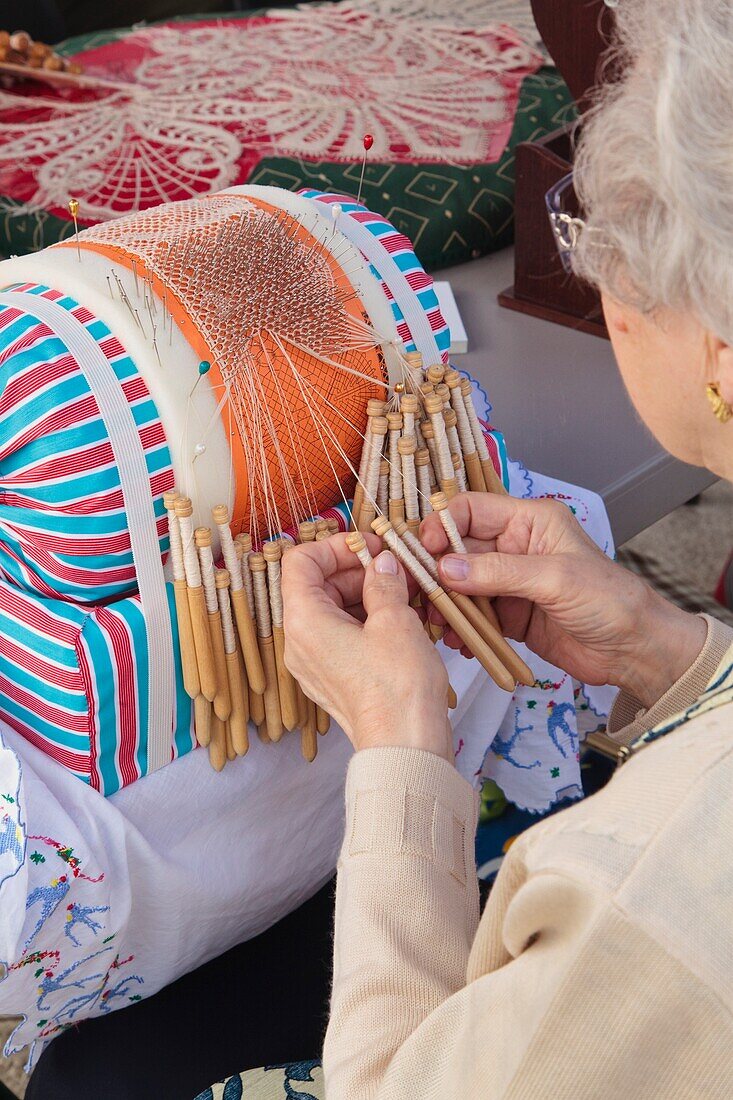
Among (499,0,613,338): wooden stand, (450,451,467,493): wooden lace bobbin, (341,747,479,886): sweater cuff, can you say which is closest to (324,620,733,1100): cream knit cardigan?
(341,747,479,886): sweater cuff

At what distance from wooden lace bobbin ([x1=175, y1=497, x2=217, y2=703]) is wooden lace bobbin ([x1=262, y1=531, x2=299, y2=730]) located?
7 centimetres

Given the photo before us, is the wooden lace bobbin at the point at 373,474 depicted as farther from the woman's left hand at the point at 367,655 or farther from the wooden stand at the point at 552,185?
the wooden stand at the point at 552,185

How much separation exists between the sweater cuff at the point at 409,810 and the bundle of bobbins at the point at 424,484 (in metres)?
0.17

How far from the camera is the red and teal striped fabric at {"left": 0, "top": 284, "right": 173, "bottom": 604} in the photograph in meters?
0.85

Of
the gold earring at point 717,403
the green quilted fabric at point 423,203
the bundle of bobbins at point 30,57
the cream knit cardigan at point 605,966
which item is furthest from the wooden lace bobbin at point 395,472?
the bundle of bobbins at point 30,57

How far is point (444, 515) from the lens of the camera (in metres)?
0.98

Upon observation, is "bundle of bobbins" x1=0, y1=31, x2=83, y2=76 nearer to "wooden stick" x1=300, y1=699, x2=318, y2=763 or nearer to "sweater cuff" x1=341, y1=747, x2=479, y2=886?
"wooden stick" x1=300, y1=699, x2=318, y2=763

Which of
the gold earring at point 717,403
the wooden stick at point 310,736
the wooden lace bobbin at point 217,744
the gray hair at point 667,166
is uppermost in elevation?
the gray hair at point 667,166

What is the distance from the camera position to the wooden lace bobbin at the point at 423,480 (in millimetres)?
1007

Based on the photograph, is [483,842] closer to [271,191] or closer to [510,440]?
[510,440]

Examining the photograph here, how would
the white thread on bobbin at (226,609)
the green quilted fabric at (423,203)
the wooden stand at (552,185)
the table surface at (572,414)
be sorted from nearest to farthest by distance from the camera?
the white thread on bobbin at (226,609) < the table surface at (572,414) < the wooden stand at (552,185) < the green quilted fabric at (423,203)

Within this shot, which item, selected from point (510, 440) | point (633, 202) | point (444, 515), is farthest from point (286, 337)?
point (510, 440)

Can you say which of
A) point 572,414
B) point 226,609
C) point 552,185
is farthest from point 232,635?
point 552,185

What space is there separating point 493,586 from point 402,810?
0.27 m
